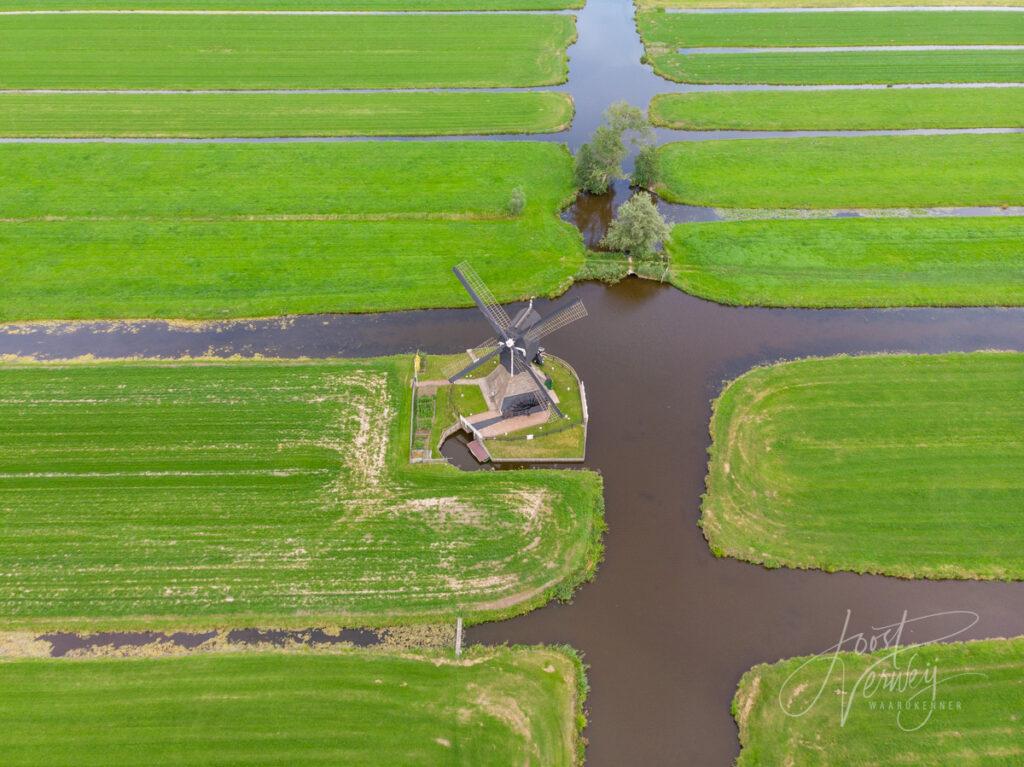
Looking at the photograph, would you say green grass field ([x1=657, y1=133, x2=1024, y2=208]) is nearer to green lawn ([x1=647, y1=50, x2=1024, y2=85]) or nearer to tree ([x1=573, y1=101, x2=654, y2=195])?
tree ([x1=573, y1=101, x2=654, y2=195])

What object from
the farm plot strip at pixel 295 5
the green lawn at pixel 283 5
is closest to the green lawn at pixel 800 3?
the farm plot strip at pixel 295 5

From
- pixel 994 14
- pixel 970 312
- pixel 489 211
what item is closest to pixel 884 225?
pixel 970 312

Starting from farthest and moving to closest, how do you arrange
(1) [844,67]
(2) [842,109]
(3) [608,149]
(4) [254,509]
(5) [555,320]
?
(1) [844,67] → (2) [842,109] → (3) [608,149] → (5) [555,320] → (4) [254,509]

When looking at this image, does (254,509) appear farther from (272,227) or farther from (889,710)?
(889,710)

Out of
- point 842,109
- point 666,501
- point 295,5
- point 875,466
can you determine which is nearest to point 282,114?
point 295,5

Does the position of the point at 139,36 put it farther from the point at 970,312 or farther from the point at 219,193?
the point at 970,312

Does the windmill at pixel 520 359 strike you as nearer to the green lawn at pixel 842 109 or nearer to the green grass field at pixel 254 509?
the green grass field at pixel 254 509

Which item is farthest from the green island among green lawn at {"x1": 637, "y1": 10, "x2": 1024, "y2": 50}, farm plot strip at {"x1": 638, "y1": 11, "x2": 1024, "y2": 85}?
green lawn at {"x1": 637, "y1": 10, "x2": 1024, "y2": 50}
